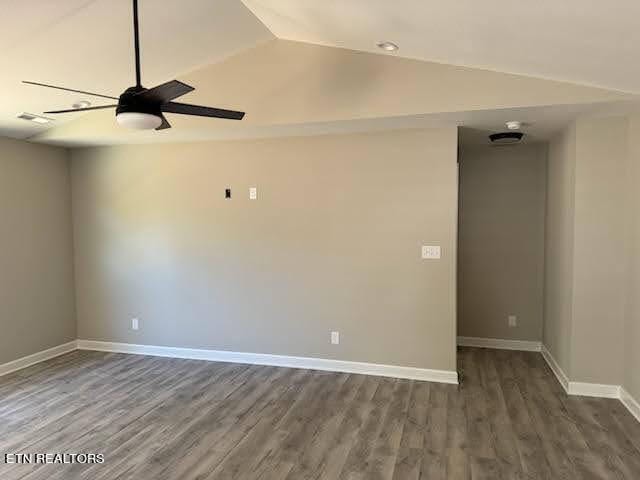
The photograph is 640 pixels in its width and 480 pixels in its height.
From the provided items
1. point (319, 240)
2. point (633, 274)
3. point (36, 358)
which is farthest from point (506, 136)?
point (36, 358)

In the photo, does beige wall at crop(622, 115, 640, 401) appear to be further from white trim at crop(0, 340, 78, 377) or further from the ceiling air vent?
white trim at crop(0, 340, 78, 377)

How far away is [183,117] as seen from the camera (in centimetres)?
398

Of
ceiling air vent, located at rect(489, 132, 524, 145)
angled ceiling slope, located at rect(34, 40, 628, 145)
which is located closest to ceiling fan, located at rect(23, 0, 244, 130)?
angled ceiling slope, located at rect(34, 40, 628, 145)

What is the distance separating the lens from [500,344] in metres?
4.98

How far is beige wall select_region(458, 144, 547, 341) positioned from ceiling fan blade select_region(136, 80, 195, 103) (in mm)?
3695

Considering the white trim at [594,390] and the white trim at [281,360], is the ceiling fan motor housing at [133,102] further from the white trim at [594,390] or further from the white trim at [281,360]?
the white trim at [594,390]

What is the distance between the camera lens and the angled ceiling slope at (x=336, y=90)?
10.4ft

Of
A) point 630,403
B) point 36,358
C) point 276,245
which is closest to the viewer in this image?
point 630,403

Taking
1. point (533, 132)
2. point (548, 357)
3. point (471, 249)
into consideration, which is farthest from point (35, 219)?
point (548, 357)

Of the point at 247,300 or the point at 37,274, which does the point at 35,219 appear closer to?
the point at 37,274

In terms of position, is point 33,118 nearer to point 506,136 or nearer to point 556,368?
point 506,136

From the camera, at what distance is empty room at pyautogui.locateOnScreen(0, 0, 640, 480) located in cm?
271

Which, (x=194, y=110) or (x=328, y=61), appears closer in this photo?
(x=194, y=110)

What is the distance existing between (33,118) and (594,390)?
218 inches
